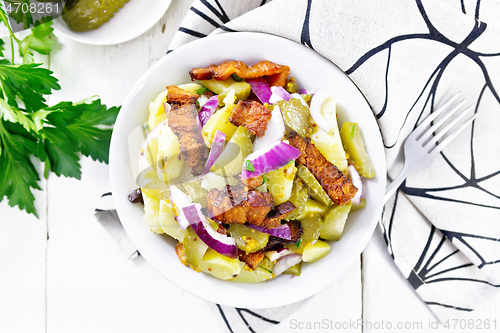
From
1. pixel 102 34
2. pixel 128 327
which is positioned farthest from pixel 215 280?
pixel 102 34

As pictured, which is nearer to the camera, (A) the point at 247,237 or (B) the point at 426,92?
(A) the point at 247,237

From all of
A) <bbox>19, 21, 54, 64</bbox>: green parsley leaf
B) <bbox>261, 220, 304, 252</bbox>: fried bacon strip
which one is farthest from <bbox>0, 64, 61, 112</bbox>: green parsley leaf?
<bbox>261, 220, 304, 252</bbox>: fried bacon strip

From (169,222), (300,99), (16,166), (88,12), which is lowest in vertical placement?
(16,166)

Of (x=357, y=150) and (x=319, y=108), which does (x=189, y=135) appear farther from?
(x=357, y=150)

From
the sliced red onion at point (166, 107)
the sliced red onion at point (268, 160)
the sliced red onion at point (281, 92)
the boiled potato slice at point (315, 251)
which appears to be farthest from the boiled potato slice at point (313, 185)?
the sliced red onion at point (166, 107)

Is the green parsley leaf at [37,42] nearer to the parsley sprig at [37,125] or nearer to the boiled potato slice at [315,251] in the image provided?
the parsley sprig at [37,125]

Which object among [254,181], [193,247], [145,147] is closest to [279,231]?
[254,181]

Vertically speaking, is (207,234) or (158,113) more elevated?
(158,113)

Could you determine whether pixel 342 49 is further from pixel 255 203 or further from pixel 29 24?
pixel 29 24
